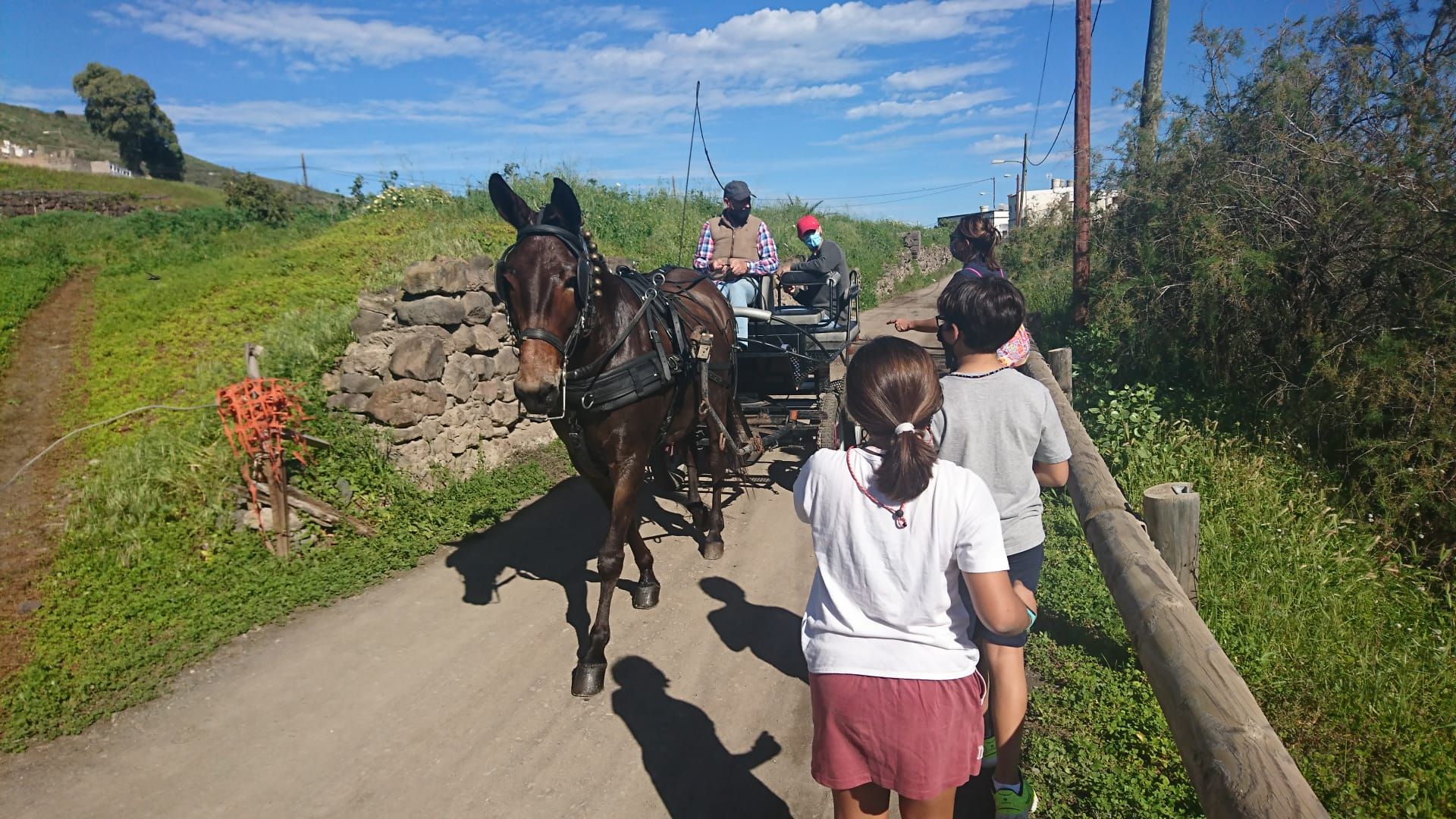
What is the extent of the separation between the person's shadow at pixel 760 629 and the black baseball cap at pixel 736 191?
3.54 meters

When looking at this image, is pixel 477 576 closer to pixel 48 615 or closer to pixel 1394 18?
pixel 48 615

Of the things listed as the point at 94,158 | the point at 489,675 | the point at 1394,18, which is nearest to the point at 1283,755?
the point at 489,675

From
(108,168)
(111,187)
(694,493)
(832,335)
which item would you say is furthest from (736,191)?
(108,168)

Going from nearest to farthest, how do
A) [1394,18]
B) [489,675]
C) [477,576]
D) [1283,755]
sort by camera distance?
1. [1283,755]
2. [489,675]
3. [477,576]
4. [1394,18]

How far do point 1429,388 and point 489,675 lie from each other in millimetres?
6285

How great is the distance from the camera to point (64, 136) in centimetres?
6394

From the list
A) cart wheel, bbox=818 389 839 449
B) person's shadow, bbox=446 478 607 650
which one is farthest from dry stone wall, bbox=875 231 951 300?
person's shadow, bbox=446 478 607 650

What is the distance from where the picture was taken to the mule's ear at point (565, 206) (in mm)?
4020

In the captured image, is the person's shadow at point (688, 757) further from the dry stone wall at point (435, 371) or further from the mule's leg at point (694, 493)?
Answer: the dry stone wall at point (435, 371)

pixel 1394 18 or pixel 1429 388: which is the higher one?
pixel 1394 18

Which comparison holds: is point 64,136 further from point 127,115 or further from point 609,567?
point 609,567

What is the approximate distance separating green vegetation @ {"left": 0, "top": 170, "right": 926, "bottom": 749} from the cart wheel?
2.80 metres

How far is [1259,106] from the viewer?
24.2 ft

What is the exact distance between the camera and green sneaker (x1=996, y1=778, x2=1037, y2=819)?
2752 mm
